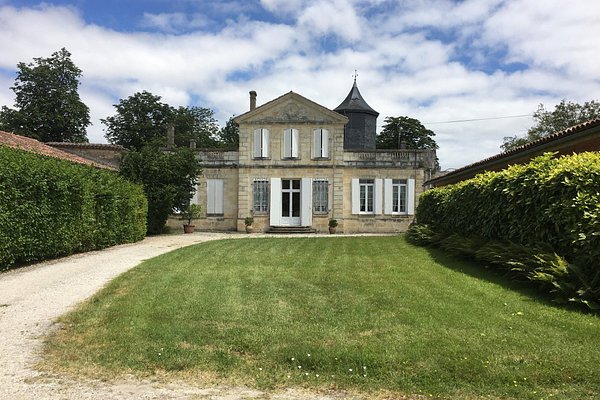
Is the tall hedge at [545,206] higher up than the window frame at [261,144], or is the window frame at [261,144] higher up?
the window frame at [261,144]

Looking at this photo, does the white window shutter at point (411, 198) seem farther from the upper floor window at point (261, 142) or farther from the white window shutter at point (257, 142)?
the white window shutter at point (257, 142)

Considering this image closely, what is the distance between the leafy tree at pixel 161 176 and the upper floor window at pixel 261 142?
13.4ft

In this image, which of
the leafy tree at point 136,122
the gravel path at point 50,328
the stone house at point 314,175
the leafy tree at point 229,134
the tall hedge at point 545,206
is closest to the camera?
the gravel path at point 50,328

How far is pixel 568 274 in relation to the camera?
20.5 ft

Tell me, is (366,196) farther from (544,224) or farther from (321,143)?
(544,224)

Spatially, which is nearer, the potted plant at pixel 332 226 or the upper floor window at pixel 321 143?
the potted plant at pixel 332 226

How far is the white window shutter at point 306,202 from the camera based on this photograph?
80.9 feet

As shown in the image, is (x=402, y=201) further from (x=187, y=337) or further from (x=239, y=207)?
(x=187, y=337)

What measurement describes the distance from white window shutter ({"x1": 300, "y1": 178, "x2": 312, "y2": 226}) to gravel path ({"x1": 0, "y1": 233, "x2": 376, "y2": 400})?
539 inches

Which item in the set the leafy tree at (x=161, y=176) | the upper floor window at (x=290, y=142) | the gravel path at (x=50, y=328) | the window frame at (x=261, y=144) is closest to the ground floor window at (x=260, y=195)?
the window frame at (x=261, y=144)

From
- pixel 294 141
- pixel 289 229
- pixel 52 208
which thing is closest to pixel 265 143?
pixel 294 141

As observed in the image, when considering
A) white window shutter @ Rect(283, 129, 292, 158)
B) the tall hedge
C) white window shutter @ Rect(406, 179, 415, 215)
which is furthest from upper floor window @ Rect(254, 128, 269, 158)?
the tall hedge

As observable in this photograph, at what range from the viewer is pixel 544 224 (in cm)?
734

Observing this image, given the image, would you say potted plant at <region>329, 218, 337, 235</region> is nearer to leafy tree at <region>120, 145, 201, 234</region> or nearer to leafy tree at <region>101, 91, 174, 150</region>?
leafy tree at <region>120, 145, 201, 234</region>
